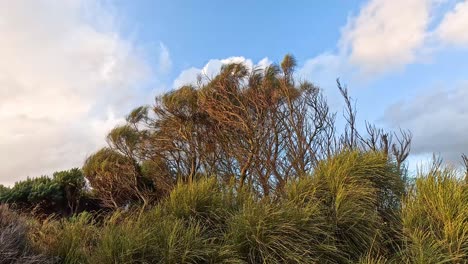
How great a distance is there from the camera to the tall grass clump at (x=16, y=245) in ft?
18.3

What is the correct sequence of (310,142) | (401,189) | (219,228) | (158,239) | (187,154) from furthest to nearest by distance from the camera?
(187,154), (310,142), (401,189), (219,228), (158,239)

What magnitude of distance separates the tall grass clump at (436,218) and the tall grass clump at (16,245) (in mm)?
4489

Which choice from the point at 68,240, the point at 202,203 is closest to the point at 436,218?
the point at 202,203

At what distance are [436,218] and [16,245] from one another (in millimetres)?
5279

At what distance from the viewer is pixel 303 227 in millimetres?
6340

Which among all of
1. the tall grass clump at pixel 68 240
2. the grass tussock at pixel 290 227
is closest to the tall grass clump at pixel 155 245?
the grass tussock at pixel 290 227

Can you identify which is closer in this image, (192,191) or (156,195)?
(192,191)

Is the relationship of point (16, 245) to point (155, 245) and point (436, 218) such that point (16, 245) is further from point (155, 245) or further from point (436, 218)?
point (436, 218)

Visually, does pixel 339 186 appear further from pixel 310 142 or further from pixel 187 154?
pixel 187 154

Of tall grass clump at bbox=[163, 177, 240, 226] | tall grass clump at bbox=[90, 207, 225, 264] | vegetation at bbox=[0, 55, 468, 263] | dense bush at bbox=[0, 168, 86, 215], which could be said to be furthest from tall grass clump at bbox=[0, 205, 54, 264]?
dense bush at bbox=[0, 168, 86, 215]

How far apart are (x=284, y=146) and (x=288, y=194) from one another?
34.2ft

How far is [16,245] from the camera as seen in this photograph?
5.82 m

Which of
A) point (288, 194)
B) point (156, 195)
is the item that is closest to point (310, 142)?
point (156, 195)

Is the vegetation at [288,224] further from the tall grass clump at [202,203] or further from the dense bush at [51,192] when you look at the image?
the dense bush at [51,192]
